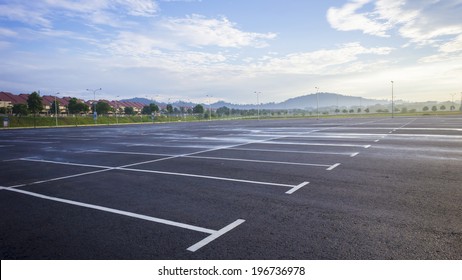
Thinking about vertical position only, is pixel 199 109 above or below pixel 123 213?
above

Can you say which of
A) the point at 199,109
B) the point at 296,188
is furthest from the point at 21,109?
the point at 296,188

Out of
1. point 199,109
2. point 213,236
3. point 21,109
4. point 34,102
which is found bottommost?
point 213,236

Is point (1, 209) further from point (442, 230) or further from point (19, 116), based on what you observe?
point (19, 116)

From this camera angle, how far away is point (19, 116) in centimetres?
6706

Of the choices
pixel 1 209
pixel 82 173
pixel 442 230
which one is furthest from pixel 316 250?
pixel 82 173

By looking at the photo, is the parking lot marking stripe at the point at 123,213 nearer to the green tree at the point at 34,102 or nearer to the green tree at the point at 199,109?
the green tree at the point at 34,102

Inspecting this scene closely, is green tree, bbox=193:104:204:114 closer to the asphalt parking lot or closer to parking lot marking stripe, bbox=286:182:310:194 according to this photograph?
the asphalt parking lot

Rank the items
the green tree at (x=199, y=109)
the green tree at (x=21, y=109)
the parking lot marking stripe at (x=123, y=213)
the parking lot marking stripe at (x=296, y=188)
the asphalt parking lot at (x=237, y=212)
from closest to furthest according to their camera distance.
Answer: the asphalt parking lot at (x=237, y=212)
the parking lot marking stripe at (x=123, y=213)
the parking lot marking stripe at (x=296, y=188)
the green tree at (x=21, y=109)
the green tree at (x=199, y=109)

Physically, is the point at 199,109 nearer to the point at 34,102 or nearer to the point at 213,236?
the point at 34,102

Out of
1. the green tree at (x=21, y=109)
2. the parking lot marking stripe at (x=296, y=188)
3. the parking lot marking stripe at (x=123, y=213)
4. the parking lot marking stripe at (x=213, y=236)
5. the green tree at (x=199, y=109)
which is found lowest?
the parking lot marking stripe at (x=213, y=236)

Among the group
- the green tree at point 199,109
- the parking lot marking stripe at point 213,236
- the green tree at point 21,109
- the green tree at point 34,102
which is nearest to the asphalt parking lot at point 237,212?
the parking lot marking stripe at point 213,236

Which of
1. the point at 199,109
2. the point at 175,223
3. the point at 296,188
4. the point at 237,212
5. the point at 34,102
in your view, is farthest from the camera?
the point at 199,109

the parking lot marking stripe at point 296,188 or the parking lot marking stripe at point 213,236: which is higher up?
the parking lot marking stripe at point 296,188

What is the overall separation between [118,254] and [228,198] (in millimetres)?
3038
